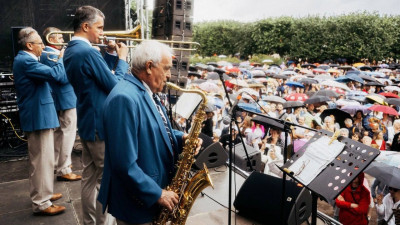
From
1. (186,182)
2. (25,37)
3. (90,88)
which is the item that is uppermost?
(25,37)

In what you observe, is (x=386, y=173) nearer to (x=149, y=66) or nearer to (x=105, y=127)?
(x=149, y=66)

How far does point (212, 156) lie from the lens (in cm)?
458

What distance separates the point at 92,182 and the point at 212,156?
7.21ft

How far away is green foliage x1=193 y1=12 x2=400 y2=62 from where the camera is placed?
26969 millimetres

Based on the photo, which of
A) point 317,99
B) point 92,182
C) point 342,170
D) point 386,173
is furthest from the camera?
point 317,99

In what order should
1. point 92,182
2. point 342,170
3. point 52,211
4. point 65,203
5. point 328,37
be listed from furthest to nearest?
point 328,37, point 65,203, point 52,211, point 92,182, point 342,170

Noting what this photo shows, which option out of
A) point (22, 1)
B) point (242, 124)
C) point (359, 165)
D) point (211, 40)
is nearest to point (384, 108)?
point (242, 124)

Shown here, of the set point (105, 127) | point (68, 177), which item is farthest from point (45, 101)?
point (105, 127)

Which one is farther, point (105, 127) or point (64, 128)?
point (64, 128)

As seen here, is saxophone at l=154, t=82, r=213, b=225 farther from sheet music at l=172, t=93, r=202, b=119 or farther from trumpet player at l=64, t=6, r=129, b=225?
sheet music at l=172, t=93, r=202, b=119

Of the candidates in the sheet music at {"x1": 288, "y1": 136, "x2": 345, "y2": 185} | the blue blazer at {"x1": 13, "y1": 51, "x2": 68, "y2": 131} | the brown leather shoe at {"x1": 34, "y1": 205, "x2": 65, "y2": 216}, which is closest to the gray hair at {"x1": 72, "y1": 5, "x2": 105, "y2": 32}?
the blue blazer at {"x1": 13, "y1": 51, "x2": 68, "y2": 131}

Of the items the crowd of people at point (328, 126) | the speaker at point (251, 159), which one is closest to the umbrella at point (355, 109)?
the crowd of people at point (328, 126)

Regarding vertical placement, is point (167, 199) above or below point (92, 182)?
above

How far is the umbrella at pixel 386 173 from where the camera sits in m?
3.66
